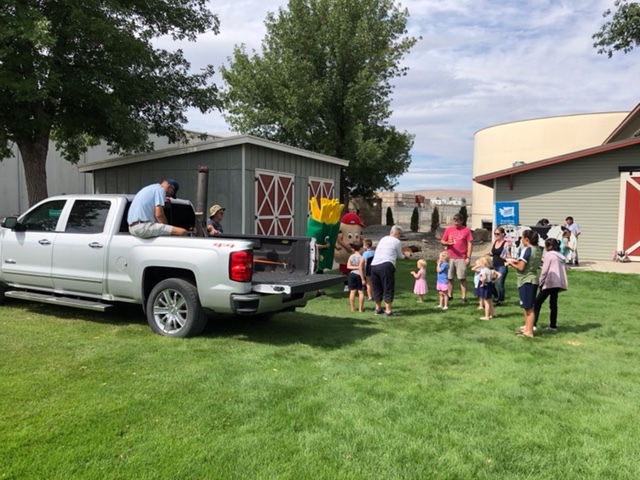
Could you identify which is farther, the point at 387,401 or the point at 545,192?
the point at 545,192

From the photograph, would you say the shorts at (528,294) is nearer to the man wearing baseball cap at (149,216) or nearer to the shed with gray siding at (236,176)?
the man wearing baseball cap at (149,216)

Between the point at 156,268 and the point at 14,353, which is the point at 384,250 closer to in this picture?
the point at 156,268

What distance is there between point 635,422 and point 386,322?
3.89 m

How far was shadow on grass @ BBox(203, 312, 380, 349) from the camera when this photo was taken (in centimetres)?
635

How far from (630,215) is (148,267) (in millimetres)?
15642

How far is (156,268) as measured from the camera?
6.36 m

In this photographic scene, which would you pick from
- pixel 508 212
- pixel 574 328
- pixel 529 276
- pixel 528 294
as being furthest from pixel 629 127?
pixel 528 294

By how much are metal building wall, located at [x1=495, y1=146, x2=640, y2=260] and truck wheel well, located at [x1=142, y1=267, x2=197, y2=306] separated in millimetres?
14440

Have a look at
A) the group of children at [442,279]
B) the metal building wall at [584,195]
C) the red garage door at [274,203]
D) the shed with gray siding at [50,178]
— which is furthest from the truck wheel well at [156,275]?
the shed with gray siding at [50,178]

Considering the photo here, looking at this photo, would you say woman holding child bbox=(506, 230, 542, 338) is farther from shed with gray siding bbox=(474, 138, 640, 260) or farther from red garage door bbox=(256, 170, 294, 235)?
shed with gray siding bbox=(474, 138, 640, 260)

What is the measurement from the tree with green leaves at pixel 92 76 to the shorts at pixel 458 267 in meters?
7.35

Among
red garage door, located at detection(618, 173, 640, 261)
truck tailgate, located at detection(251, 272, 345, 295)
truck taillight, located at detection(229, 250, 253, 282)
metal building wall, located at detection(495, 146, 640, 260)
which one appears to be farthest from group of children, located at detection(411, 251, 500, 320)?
red garage door, located at detection(618, 173, 640, 261)

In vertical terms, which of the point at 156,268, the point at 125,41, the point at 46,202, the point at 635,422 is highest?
the point at 125,41

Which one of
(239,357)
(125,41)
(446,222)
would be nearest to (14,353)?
(239,357)
